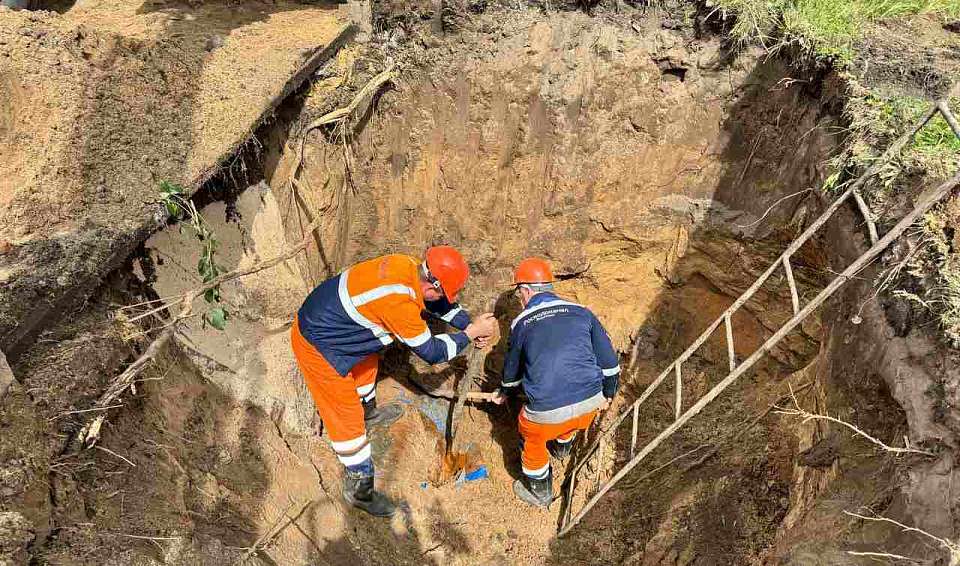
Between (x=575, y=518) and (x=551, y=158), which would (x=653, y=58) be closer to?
(x=551, y=158)

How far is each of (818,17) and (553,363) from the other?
285 cm

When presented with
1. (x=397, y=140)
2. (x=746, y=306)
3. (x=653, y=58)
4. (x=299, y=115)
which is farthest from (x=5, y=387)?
(x=746, y=306)

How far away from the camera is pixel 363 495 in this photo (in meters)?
3.72

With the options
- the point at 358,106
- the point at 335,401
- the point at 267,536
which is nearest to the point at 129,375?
the point at 267,536

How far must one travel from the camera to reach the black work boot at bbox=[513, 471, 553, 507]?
4035 mm

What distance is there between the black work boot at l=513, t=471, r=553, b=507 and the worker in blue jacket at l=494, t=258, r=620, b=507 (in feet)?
0.89

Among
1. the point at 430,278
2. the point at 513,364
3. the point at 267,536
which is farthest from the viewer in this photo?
the point at 513,364

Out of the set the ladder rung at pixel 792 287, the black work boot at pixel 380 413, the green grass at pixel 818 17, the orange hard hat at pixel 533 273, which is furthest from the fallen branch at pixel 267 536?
the green grass at pixel 818 17

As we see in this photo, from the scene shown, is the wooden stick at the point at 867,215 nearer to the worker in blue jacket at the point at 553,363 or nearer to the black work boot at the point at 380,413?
the worker in blue jacket at the point at 553,363

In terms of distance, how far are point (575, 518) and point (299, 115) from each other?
3512mm

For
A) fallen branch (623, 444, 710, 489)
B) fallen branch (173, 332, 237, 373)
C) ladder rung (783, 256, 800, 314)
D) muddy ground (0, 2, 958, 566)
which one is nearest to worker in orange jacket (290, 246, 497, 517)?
muddy ground (0, 2, 958, 566)

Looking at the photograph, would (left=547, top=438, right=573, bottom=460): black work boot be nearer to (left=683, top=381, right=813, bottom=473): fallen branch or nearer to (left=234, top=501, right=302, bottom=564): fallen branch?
(left=683, top=381, right=813, bottom=473): fallen branch

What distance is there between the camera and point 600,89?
4039 mm

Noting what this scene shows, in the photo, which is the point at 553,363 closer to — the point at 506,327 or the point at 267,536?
the point at 506,327
